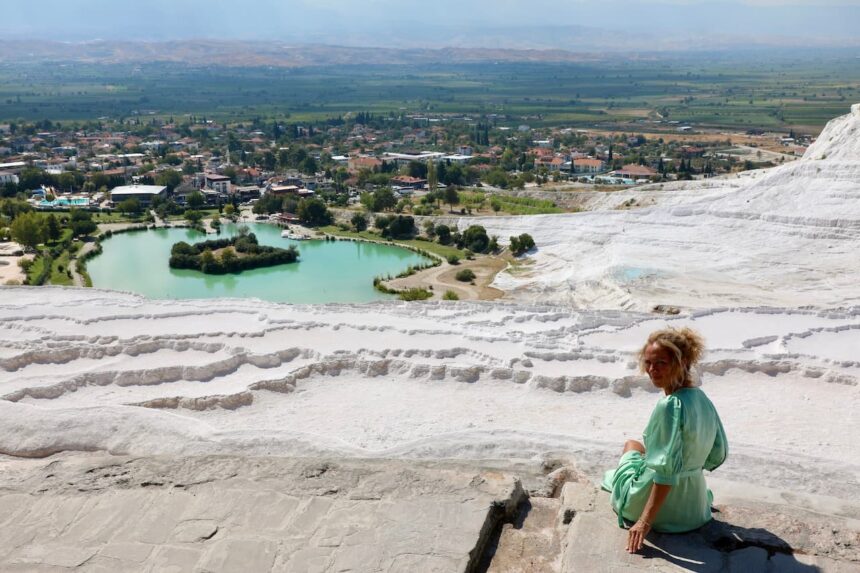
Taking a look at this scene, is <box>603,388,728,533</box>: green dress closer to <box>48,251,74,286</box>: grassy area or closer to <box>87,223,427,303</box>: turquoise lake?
<box>87,223,427,303</box>: turquoise lake

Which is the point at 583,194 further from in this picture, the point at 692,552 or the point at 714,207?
the point at 692,552

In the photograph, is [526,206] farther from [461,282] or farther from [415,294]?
[415,294]

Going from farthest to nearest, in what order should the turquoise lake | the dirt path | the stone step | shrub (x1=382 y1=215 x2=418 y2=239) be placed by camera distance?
shrub (x1=382 y1=215 x2=418 y2=239) → the turquoise lake → the dirt path → the stone step

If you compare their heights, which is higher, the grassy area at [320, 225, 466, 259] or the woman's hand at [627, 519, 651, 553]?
the woman's hand at [627, 519, 651, 553]

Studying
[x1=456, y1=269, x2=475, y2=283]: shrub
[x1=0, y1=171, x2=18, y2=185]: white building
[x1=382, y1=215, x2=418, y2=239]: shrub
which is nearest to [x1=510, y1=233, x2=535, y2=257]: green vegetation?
[x1=456, y1=269, x2=475, y2=283]: shrub

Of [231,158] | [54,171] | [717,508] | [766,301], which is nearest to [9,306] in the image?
[717,508]
